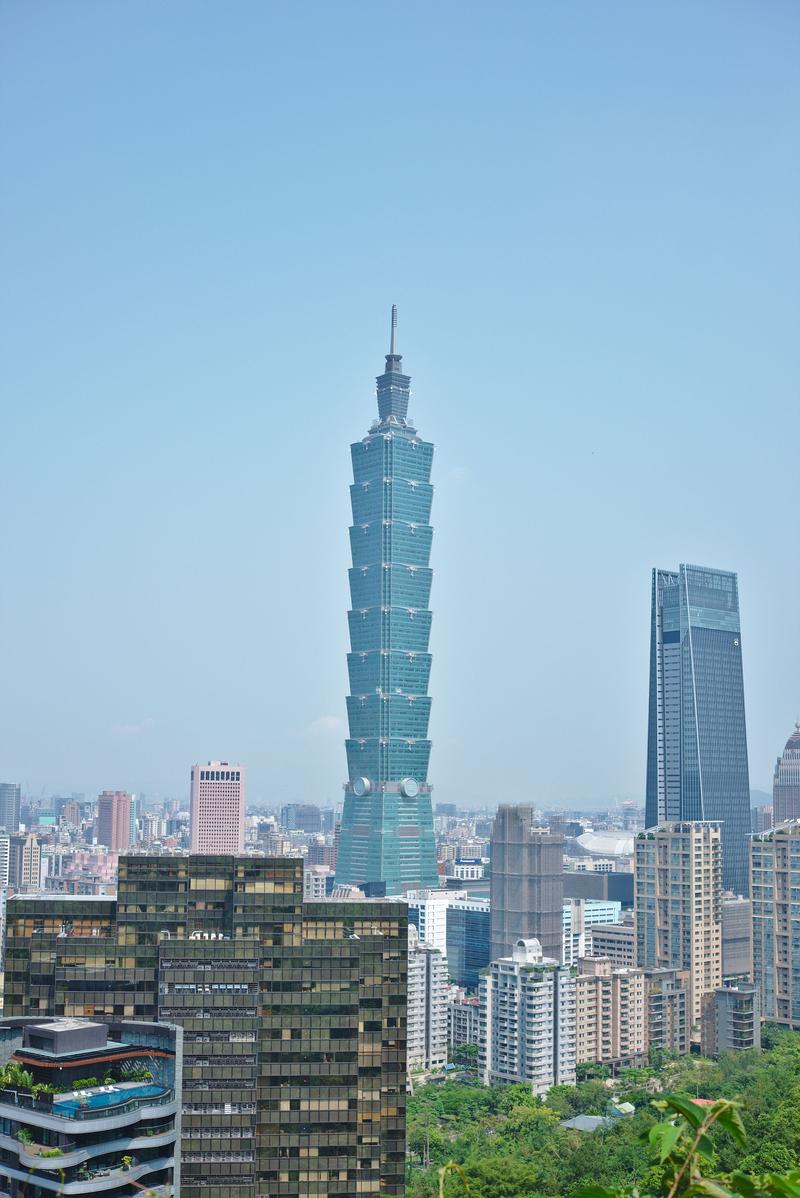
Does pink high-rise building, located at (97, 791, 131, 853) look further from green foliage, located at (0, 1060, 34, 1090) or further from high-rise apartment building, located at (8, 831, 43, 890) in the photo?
green foliage, located at (0, 1060, 34, 1090)

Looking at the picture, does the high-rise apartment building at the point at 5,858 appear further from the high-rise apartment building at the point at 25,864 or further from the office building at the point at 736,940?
the office building at the point at 736,940

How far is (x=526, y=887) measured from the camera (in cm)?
5653

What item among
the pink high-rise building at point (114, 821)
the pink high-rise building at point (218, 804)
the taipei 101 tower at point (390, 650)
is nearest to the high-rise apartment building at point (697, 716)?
the taipei 101 tower at point (390, 650)

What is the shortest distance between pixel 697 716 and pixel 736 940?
19822 millimetres

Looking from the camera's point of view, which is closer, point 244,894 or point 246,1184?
point 246,1184

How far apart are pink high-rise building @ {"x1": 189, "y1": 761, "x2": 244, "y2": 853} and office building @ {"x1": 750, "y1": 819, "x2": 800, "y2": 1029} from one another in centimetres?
5908

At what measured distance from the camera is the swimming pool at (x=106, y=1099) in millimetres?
15148

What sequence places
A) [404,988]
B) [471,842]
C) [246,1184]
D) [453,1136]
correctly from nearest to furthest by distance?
[246,1184]
[404,988]
[453,1136]
[471,842]

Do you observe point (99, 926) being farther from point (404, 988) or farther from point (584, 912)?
point (584, 912)

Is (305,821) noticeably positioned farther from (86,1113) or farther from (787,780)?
(86,1113)

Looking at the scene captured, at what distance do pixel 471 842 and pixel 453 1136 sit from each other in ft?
341

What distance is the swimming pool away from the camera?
49.7 ft

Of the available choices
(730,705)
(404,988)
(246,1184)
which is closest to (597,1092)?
(404,988)

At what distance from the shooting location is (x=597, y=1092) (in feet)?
121
